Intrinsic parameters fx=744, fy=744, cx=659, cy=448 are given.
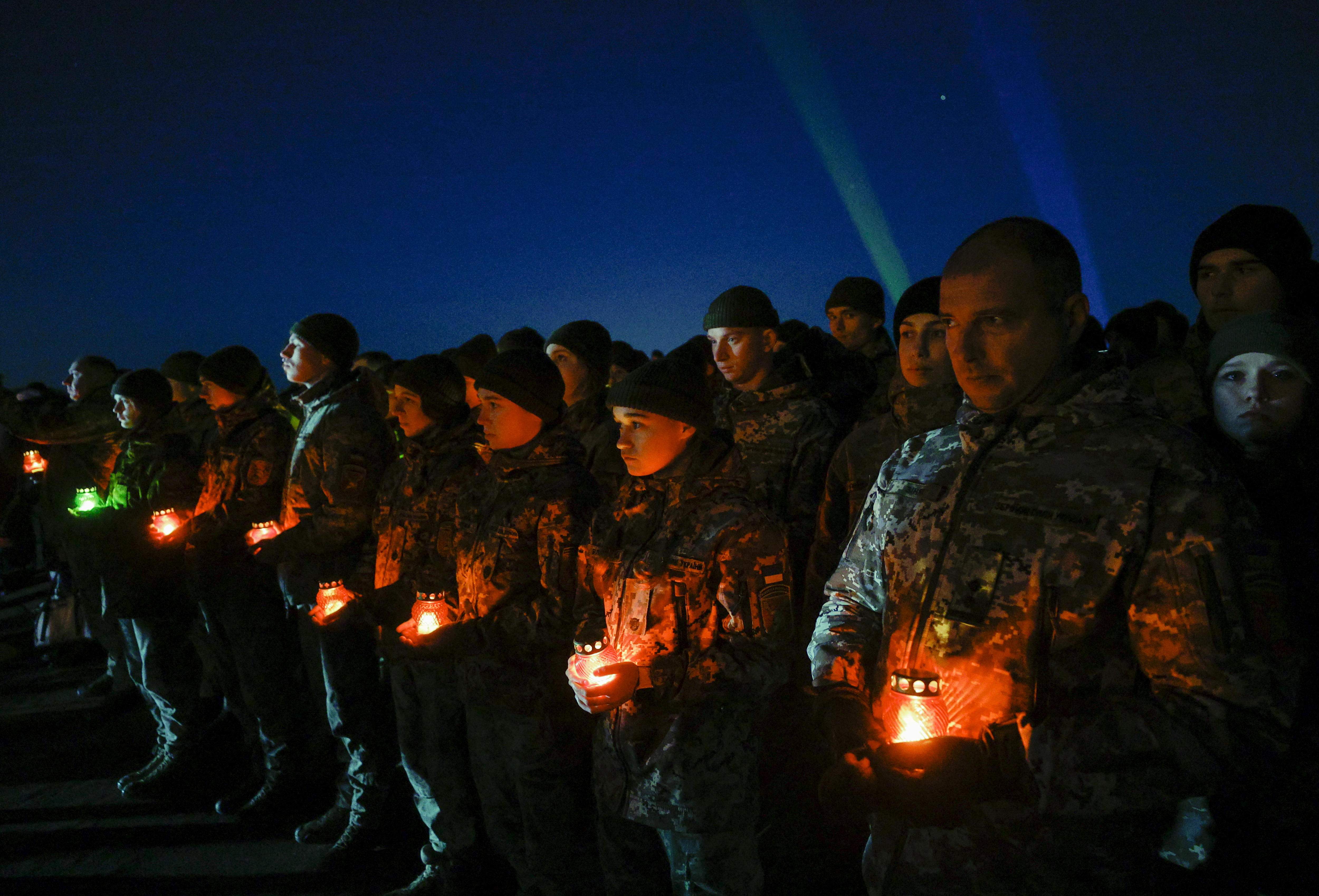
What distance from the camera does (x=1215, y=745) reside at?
1.43 meters

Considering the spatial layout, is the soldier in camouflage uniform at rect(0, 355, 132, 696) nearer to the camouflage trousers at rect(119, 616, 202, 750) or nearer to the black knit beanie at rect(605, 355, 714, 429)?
the camouflage trousers at rect(119, 616, 202, 750)

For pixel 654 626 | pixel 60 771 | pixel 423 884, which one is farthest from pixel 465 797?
pixel 60 771

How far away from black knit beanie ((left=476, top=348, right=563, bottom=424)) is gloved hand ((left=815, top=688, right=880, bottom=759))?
223 cm

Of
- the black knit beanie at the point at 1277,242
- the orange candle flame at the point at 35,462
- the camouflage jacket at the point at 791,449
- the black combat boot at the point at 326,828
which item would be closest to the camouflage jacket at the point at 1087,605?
the black knit beanie at the point at 1277,242

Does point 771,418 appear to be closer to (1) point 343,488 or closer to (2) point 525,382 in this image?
(2) point 525,382

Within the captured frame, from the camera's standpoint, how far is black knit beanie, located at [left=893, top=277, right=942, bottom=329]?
3.83 m

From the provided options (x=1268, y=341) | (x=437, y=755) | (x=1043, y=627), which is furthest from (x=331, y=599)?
(x=1268, y=341)

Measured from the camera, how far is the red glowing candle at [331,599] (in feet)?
13.7

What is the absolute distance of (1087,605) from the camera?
1.62 m

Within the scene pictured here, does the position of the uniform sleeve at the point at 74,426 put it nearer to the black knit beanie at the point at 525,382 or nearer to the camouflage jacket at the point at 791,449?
the black knit beanie at the point at 525,382

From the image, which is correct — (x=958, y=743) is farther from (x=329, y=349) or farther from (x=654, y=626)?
(x=329, y=349)

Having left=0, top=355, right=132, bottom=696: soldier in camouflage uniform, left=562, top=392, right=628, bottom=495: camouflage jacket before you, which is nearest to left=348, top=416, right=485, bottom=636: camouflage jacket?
left=562, top=392, right=628, bottom=495: camouflage jacket

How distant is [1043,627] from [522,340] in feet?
19.2

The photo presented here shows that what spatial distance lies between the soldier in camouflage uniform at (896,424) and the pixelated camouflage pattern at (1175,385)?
843mm
